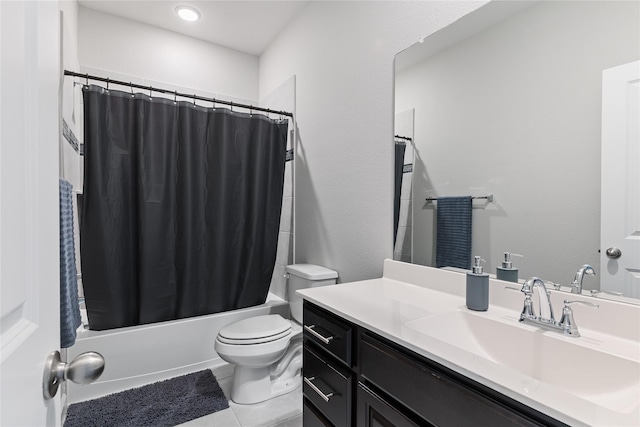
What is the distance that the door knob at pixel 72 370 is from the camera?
0.47 m

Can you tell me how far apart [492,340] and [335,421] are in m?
0.60

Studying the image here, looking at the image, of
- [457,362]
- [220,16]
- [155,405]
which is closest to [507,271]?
[457,362]

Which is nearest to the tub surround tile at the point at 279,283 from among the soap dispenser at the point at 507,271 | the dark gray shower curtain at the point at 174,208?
the dark gray shower curtain at the point at 174,208

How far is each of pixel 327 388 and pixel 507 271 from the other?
78 centimetres

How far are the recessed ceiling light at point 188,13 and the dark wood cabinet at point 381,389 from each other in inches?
95.0

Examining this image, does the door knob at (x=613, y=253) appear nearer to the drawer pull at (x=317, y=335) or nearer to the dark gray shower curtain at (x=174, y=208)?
the drawer pull at (x=317, y=335)

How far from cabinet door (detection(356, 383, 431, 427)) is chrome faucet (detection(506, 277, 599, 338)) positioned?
1.45ft

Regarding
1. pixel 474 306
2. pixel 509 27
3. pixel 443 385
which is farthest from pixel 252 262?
pixel 509 27

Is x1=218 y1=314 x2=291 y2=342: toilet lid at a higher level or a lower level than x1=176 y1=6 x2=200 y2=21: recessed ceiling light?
lower

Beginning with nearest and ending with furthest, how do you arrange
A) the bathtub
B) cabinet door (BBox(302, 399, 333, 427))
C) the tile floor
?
cabinet door (BBox(302, 399, 333, 427)), the tile floor, the bathtub

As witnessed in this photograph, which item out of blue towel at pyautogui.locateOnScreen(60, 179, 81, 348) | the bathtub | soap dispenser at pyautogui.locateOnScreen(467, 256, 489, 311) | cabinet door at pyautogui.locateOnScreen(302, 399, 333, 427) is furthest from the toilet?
soap dispenser at pyautogui.locateOnScreen(467, 256, 489, 311)

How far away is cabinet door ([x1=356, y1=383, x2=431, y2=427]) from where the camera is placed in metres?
0.83

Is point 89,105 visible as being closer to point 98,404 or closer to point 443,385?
point 98,404

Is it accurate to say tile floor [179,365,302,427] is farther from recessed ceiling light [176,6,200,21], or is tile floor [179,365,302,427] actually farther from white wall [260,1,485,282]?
recessed ceiling light [176,6,200,21]
